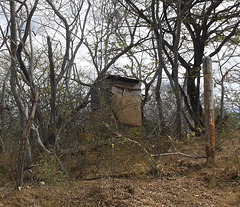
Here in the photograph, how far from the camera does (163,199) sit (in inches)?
134

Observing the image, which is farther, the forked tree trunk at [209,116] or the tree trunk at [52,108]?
the tree trunk at [52,108]

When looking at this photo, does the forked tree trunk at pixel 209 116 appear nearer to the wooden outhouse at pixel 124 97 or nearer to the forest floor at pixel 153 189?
the forest floor at pixel 153 189

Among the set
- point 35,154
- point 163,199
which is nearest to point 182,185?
point 163,199

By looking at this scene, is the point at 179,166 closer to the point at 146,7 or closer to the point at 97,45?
the point at 146,7

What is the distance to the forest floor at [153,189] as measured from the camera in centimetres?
333

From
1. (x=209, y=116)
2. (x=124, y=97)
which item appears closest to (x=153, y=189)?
(x=209, y=116)

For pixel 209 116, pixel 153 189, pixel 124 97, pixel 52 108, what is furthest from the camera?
pixel 124 97

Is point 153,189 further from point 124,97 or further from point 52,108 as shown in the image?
point 124,97

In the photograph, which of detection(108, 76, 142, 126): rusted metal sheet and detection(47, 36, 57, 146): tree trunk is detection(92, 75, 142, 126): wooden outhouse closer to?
detection(108, 76, 142, 126): rusted metal sheet

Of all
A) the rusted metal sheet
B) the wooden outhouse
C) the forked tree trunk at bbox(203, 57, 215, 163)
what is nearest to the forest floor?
the forked tree trunk at bbox(203, 57, 215, 163)

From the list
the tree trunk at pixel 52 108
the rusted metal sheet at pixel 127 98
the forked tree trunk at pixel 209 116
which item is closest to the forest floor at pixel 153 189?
the forked tree trunk at pixel 209 116

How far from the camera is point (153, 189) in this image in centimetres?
367

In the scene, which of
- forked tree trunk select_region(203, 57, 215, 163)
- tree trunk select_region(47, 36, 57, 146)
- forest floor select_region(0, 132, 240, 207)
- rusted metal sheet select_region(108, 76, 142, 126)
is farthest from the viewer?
rusted metal sheet select_region(108, 76, 142, 126)

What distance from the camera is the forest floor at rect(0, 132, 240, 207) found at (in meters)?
3.33
